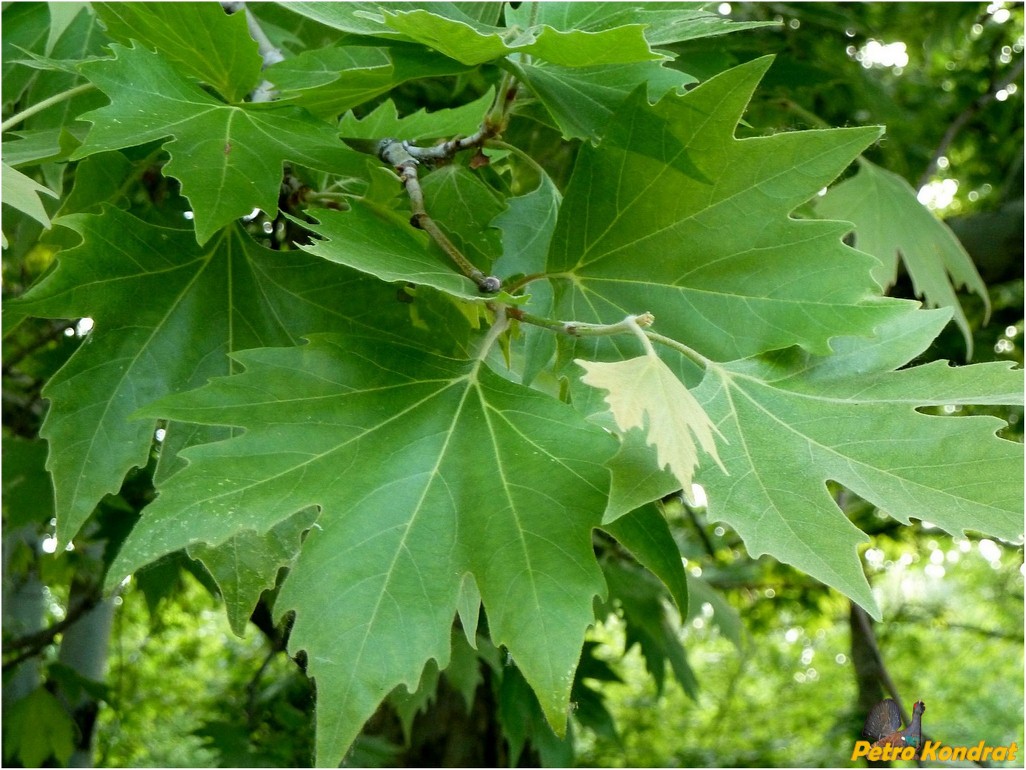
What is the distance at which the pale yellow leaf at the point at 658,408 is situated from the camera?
54 centimetres

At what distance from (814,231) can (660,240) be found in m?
0.11

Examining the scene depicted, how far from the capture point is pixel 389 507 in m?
0.64

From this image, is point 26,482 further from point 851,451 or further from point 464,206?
point 851,451

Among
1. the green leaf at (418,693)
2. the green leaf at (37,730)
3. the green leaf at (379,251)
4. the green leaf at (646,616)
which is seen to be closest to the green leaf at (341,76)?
the green leaf at (379,251)

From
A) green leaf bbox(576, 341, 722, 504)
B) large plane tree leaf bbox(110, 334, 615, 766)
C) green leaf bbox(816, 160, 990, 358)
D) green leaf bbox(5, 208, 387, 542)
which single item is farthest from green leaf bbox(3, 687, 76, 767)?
green leaf bbox(576, 341, 722, 504)

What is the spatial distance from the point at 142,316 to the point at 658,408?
1.51 feet

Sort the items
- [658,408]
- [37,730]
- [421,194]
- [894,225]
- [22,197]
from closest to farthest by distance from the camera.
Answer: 1. [658,408]
2. [22,197]
3. [421,194]
4. [894,225]
5. [37,730]

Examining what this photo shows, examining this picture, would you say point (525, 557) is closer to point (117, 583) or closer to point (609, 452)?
point (609, 452)

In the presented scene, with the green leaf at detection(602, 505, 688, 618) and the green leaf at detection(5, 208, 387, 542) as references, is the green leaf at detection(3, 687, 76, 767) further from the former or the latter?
the green leaf at detection(602, 505, 688, 618)

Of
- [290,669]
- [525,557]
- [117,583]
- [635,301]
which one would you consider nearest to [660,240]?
[635,301]

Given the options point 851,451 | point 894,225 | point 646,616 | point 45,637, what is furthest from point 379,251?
point 45,637

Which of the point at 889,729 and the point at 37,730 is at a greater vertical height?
the point at 889,729

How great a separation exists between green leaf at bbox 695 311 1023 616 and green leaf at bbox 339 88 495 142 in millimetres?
310

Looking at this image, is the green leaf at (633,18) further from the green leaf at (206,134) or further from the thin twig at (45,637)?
the thin twig at (45,637)
